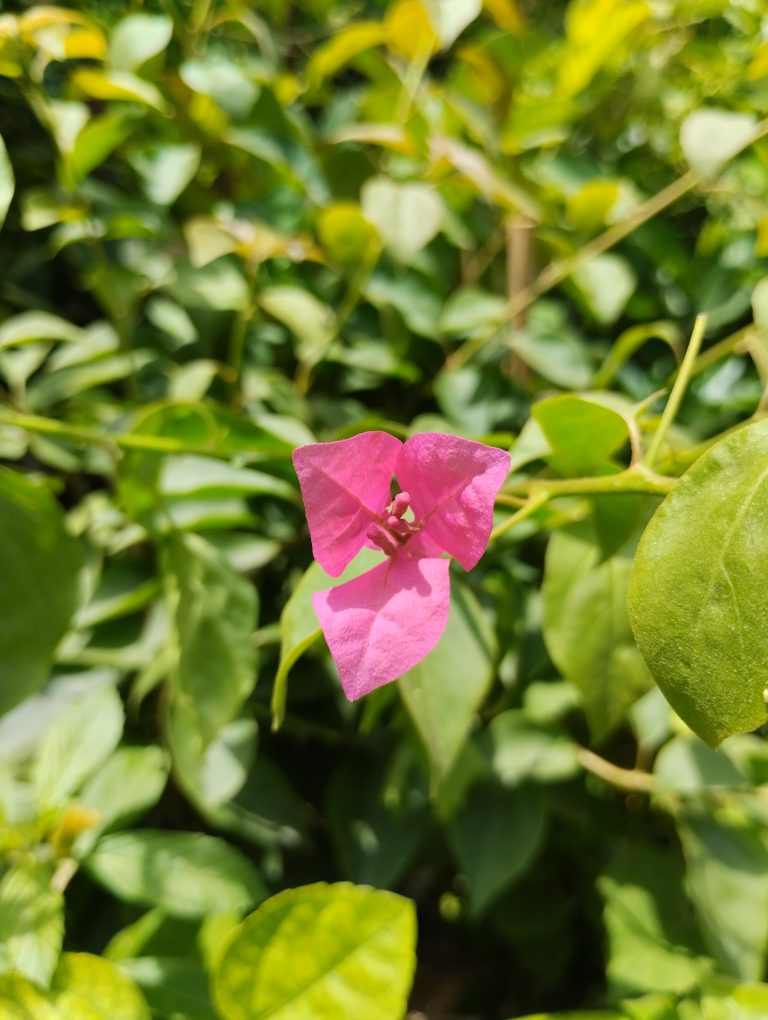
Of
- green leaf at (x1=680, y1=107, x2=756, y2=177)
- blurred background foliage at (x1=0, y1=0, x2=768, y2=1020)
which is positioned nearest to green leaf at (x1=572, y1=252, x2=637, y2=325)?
blurred background foliage at (x1=0, y1=0, x2=768, y2=1020)

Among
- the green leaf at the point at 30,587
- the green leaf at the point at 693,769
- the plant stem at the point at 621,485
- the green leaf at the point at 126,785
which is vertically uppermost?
the plant stem at the point at 621,485

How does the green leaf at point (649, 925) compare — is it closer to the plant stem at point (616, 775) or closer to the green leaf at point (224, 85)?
the plant stem at point (616, 775)

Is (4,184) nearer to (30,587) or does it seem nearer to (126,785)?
(30,587)

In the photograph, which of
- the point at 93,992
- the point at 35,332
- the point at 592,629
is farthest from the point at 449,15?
the point at 93,992

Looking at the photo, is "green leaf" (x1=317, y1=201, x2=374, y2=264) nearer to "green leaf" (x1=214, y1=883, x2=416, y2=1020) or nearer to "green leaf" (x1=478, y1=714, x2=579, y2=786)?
"green leaf" (x1=478, y1=714, x2=579, y2=786)

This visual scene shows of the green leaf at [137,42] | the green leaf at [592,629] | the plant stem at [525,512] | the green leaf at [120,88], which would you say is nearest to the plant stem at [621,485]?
the plant stem at [525,512]

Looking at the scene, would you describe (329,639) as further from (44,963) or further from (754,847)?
(754,847)
